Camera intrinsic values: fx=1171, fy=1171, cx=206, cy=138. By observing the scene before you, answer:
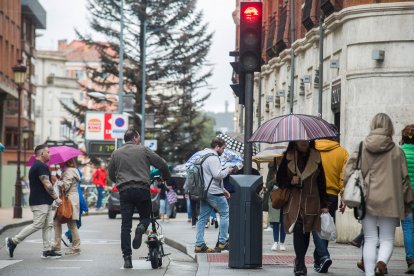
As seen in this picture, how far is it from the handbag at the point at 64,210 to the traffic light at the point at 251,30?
488cm

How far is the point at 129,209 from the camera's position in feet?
51.3

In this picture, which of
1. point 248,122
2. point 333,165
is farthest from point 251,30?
point 333,165

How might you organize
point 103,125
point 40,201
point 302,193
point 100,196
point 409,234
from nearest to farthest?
point 302,193 → point 409,234 → point 40,201 → point 103,125 → point 100,196

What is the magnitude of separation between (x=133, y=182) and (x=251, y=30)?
2.64 meters

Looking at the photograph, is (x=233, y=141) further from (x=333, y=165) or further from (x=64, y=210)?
(x=333, y=165)

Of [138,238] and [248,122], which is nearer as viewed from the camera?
[248,122]

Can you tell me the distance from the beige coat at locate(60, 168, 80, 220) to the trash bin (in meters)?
4.34

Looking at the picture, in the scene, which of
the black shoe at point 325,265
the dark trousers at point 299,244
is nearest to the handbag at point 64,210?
the black shoe at point 325,265

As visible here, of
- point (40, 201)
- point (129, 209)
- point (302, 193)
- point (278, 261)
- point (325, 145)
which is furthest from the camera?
point (40, 201)

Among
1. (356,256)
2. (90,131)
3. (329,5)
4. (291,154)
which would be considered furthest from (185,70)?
(291,154)

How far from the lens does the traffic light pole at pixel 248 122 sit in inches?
585

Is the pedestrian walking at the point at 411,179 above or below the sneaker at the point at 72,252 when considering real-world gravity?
above

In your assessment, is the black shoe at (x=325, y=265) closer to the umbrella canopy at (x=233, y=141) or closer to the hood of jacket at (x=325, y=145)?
the hood of jacket at (x=325, y=145)

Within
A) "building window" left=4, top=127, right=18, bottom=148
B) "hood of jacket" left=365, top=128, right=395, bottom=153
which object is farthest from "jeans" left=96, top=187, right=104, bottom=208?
"hood of jacket" left=365, top=128, right=395, bottom=153
